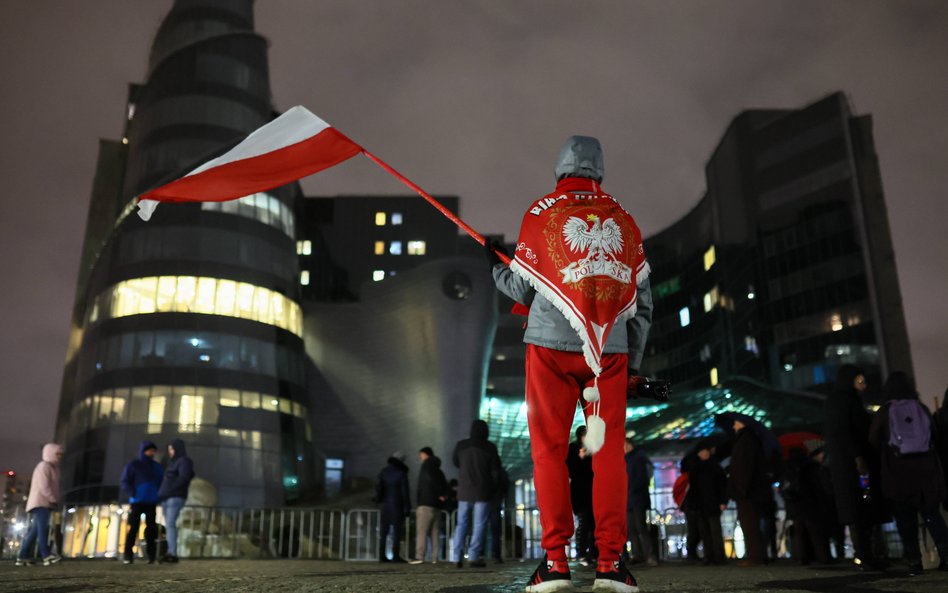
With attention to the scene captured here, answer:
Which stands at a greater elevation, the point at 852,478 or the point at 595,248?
the point at 595,248

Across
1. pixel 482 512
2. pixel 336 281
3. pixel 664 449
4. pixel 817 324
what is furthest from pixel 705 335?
pixel 482 512

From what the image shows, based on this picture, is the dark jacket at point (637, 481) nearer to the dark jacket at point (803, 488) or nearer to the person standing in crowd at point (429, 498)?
the dark jacket at point (803, 488)

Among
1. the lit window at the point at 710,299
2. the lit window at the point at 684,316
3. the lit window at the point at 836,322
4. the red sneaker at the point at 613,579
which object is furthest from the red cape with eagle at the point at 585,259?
the lit window at the point at 684,316

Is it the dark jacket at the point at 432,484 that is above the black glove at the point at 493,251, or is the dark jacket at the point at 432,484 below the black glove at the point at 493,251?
below

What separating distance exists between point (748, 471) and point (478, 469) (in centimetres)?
343

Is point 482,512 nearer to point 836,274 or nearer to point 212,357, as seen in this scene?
point 212,357

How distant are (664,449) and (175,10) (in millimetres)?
42715

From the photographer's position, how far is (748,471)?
9180mm

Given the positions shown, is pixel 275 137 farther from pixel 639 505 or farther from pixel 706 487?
pixel 706 487

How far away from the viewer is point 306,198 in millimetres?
82562

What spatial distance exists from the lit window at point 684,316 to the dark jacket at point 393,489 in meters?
72.3

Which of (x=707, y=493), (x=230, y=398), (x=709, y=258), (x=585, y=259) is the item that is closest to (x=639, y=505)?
(x=707, y=493)

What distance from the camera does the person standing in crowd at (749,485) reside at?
29.9 ft

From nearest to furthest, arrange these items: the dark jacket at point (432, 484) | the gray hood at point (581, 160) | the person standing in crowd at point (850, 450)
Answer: the gray hood at point (581, 160) < the person standing in crowd at point (850, 450) < the dark jacket at point (432, 484)
